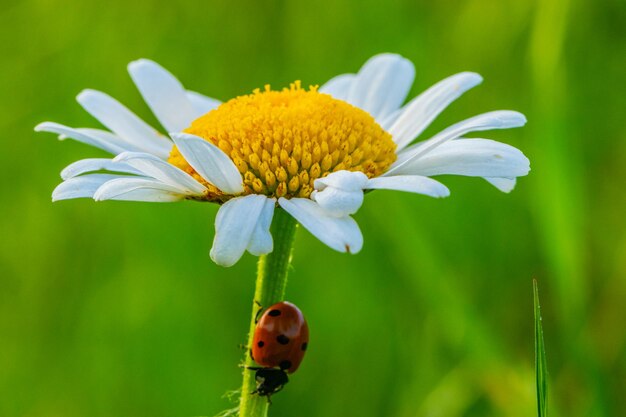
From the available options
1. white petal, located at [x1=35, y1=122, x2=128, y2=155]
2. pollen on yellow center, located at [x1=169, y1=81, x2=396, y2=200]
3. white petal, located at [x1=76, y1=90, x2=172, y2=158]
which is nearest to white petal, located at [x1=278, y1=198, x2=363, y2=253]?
pollen on yellow center, located at [x1=169, y1=81, x2=396, y2=200]

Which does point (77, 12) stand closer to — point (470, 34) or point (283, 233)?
point (470, 34)

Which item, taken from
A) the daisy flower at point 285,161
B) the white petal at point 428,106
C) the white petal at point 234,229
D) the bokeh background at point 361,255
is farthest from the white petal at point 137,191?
the bokeh background at point 361,255

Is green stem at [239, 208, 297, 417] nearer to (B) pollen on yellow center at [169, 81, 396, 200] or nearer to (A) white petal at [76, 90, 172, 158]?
(B) pollen on yellow center at [169, 81, 396, 200]

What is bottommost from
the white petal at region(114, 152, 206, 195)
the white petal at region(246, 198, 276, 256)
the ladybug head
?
the ladybug head

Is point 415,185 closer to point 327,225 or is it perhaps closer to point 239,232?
point 327,225

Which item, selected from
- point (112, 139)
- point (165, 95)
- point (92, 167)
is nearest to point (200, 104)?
point (165, 95)

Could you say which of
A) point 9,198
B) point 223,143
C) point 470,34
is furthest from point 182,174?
point 470,34

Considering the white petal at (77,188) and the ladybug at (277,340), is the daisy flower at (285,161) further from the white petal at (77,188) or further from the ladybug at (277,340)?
the ladybug at (277,340)
